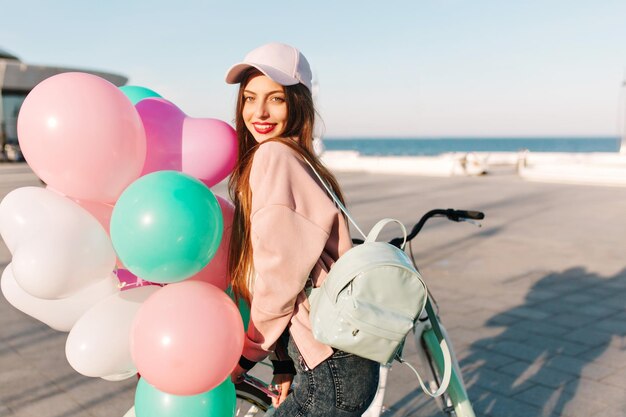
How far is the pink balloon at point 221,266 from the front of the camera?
83.3 inches

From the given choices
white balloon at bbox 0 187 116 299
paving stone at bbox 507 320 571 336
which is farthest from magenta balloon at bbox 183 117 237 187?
paving stone at bbox 507 320 571 336

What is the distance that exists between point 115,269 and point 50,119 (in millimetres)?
665

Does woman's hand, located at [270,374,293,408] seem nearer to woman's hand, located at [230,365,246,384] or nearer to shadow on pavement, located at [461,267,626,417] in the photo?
woman's hand, located at [230,365,246,384]

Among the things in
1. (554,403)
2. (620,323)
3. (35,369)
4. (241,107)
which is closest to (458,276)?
(620,323)

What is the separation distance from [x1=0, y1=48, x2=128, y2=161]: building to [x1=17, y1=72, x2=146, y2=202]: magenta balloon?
34638 millimetres

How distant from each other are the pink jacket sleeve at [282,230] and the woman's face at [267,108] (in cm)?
26

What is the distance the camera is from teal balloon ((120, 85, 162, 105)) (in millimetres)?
2330

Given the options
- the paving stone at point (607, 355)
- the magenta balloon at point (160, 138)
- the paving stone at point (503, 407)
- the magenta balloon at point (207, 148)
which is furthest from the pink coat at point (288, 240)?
the paving stone at point (607, 355)

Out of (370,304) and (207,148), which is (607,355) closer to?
(370,304)

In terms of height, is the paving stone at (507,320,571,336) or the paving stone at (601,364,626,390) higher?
the paving stone at (601,364,626,390)

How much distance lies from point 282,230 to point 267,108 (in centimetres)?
58

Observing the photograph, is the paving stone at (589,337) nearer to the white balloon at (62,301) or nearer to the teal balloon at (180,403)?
the teal balloon at (180,403)

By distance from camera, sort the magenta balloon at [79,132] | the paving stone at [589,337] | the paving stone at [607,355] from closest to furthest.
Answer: the magenta balloon at [79,132], the paving stone at [607,355], the paving stone at [589,337]

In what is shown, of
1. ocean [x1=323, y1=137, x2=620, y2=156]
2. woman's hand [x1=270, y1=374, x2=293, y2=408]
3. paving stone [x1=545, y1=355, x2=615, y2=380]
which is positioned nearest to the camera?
woman's hand [x1=270, y1=374, x2=293, y2=408]
